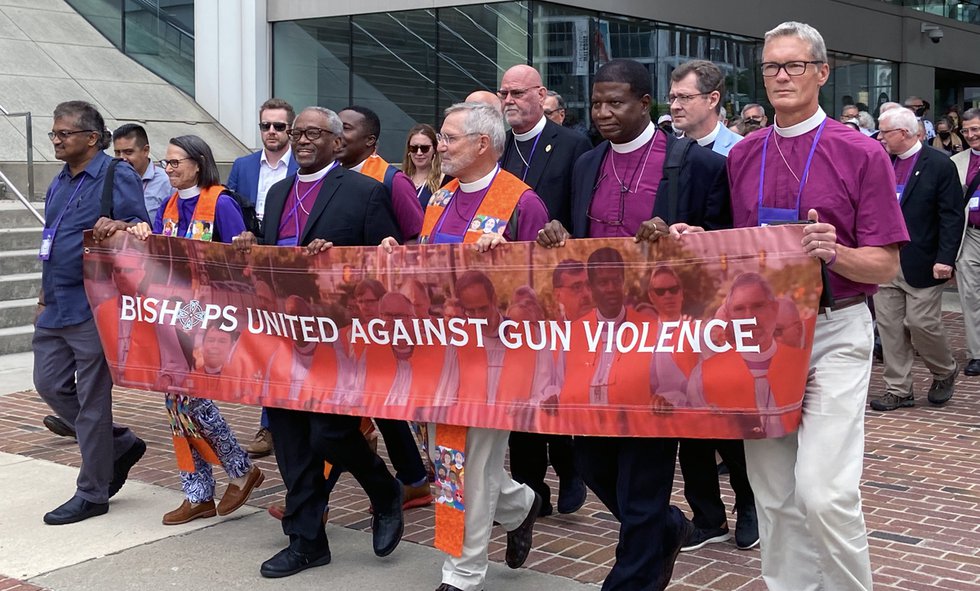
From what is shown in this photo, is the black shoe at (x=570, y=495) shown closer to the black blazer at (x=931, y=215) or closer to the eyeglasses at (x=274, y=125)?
the eyeglasses at (x=274, y=125)

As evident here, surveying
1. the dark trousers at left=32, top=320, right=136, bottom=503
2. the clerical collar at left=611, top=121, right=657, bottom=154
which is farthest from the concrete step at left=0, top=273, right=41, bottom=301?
the clerical collar at left=611, top=121, right=657, bottom=154

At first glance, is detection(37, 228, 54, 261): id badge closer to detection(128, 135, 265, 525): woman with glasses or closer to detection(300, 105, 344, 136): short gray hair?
detection(128, 135, 265, 525): woman with glasses

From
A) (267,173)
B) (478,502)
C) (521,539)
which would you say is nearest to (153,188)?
(267,173)

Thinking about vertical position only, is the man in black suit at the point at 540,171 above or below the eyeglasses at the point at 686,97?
below

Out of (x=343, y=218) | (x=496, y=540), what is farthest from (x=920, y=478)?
(x=343, y=218)

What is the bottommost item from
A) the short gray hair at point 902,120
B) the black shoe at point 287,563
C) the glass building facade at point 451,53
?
the black shoe at point 287,563

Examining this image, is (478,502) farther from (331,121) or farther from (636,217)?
(331,121)

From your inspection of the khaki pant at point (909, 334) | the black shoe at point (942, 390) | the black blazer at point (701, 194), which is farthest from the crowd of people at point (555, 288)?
the black shoe at point (942, 390)

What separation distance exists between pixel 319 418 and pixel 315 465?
8.7 inches

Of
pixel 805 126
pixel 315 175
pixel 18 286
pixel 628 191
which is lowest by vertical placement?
pixel 18 286

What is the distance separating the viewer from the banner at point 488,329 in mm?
4438

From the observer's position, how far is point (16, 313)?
12.2 meters

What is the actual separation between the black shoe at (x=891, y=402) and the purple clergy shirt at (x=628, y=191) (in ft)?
16.6

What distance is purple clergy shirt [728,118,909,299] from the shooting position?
13.9 feet
